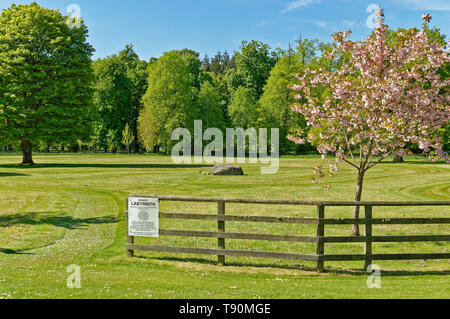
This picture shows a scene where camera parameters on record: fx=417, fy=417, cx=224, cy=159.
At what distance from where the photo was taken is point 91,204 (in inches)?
914

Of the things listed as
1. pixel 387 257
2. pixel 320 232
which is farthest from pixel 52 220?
pixel 387 257

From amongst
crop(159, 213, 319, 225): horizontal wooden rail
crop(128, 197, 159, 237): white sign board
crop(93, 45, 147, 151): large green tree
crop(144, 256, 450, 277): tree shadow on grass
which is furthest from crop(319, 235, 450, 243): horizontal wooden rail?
crop(93, 45, 147, 151): large green tree

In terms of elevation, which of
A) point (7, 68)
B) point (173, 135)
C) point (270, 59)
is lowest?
point (173, 135)

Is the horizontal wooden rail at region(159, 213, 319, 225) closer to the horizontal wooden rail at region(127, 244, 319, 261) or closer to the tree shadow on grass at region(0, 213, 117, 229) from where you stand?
the horizontal wooden rail at region(127, 244, 319, 261)

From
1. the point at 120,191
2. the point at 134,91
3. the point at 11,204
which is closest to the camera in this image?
the point at 11,204

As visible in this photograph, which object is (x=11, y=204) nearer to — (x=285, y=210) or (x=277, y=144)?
(x=285, y=210)

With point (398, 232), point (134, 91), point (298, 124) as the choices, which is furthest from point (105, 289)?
point (134, 91)

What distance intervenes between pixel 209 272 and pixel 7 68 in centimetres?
4840

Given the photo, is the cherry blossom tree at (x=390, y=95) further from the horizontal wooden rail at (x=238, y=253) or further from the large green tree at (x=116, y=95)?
the large green tree at (x=116, y=95)

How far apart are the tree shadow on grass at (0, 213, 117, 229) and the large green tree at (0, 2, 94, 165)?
33.0 m

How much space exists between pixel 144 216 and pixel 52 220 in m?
8.64

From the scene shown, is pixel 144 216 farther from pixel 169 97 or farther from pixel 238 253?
pixel 169 97

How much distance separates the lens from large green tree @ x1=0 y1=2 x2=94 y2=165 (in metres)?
49.6

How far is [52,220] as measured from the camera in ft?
61.6
